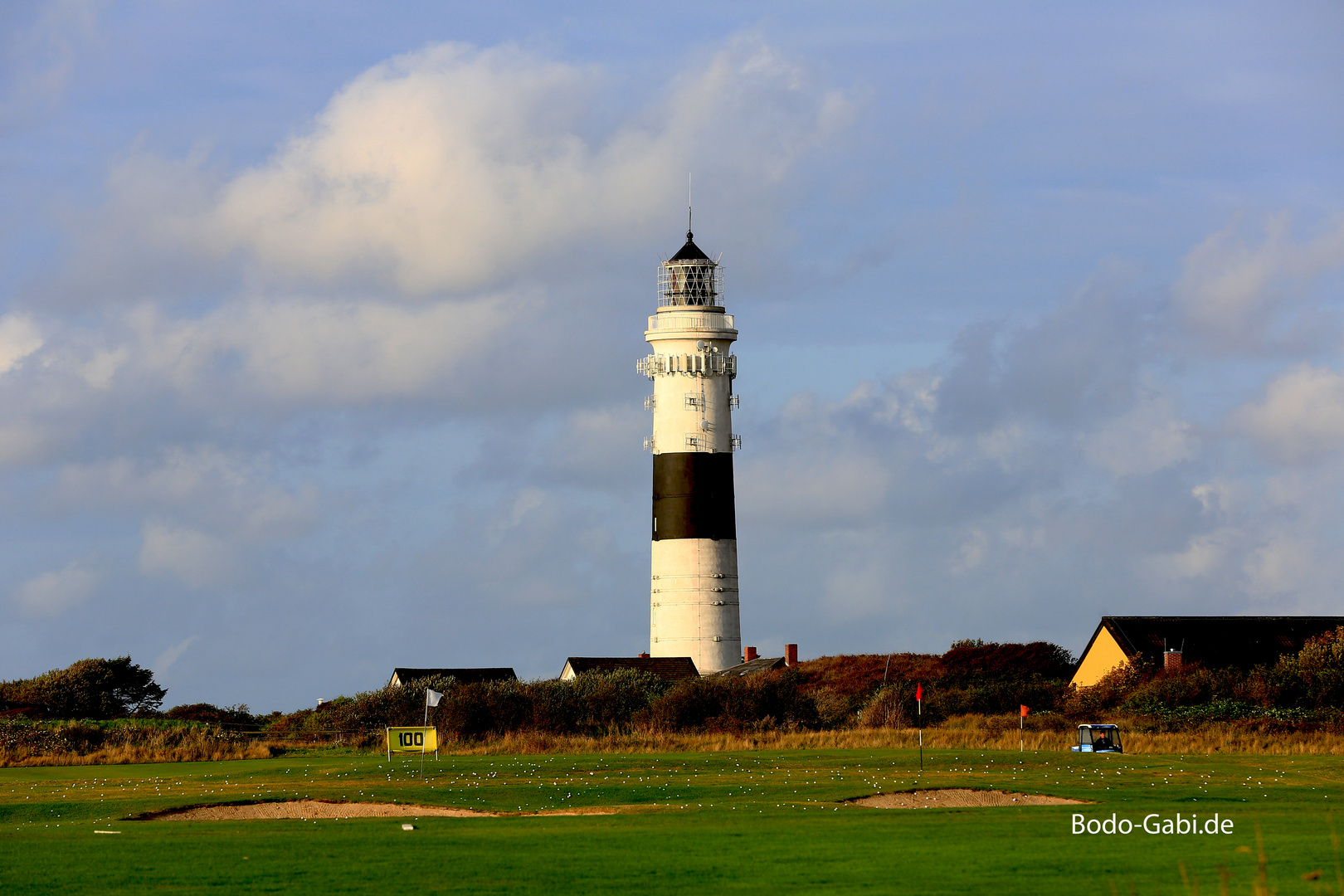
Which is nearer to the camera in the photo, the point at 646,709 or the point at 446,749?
the point at 446,749

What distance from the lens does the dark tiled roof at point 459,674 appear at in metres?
64.4

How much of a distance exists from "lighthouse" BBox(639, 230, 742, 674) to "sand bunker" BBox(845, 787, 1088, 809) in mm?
28764

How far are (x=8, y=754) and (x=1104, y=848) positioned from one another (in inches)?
1244

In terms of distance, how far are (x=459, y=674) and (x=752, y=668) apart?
12944 mm

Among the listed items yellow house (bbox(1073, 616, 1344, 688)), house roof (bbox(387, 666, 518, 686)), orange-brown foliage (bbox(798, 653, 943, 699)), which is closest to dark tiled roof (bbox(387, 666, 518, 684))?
house roof (bbox(387, 666, 518, 686))

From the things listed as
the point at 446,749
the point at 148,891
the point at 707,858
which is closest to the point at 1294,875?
the point at 707,858

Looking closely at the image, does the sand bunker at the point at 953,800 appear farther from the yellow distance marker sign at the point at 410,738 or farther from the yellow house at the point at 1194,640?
the yellow house at the point at 1194,640

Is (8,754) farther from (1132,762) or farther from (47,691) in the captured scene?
(1132,762)

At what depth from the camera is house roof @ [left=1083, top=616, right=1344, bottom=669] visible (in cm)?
5350

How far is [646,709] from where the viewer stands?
51.5 meters

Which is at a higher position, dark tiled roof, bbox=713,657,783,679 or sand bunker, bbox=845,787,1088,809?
dark tiled roof, bbox=713,657,783,679

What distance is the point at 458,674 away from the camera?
66812mm

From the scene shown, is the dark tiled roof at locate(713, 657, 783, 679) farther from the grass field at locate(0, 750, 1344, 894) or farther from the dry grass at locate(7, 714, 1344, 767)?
the grass field at locate(0, 750, 1344, 894)

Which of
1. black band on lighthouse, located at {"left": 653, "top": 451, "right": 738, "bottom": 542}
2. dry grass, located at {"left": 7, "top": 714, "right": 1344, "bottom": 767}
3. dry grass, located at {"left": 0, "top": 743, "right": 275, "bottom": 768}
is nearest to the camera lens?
dry grass, located at {"left": 0, "top": 743, "right": 275, "bottom": 768}
